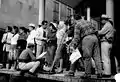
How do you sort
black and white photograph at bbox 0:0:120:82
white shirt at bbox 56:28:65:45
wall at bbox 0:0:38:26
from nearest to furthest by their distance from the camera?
black and white photograph at bbox 0:0:120:82 < white shirt at bbox 56:28:65:45 < wall at bbox 0:0:38:26

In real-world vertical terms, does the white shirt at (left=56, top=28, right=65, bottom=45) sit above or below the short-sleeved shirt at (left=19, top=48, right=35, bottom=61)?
above

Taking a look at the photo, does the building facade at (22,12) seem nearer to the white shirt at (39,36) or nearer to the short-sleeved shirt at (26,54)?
the white shirt at (39,36)

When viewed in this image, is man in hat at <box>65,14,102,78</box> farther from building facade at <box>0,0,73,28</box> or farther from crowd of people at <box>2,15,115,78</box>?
building facade at <box>0,0,73,28</box>

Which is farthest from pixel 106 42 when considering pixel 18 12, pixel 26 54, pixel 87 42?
pixel 18 12

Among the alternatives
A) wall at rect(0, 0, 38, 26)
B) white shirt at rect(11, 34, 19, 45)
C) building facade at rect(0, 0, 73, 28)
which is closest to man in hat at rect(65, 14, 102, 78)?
white shirt at rect(11, 34, 19, 45)

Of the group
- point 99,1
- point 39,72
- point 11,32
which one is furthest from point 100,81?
point 99,1

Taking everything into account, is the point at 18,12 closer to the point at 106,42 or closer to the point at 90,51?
the point at 106,42

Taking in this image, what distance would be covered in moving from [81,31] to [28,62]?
8.69ft

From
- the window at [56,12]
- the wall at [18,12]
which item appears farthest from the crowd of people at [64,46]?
the window at [56,12]

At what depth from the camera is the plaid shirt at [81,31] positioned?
5.73 meters

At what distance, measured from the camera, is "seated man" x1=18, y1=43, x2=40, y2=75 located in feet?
24.2

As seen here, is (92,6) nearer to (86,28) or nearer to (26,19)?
(26,19)

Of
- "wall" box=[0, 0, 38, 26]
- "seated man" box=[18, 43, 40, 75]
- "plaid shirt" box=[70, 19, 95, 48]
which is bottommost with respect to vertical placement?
"seated man" box=[18, 43, 40, 75]

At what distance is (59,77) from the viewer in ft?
20.2
